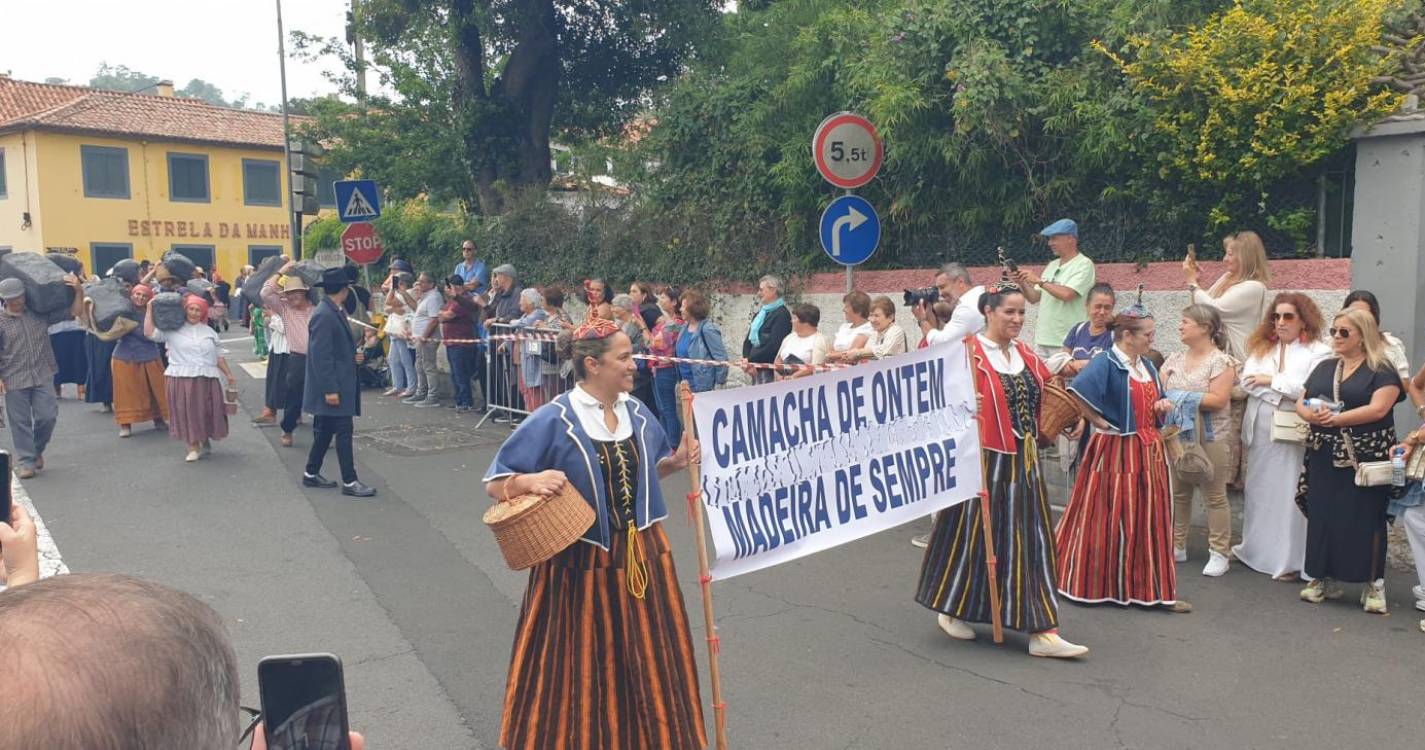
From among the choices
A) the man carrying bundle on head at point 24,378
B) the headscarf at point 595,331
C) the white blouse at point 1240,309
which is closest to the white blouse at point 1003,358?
the headscarf at point 595,331

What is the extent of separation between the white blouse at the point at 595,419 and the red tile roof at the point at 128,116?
41301 mm

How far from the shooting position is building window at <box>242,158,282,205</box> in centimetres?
4441

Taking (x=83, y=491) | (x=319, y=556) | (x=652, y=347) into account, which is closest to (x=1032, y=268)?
(x=652, y=347)

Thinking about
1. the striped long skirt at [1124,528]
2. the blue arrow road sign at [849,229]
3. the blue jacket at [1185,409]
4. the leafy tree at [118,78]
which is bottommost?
the striped long skirt at [1124,528]

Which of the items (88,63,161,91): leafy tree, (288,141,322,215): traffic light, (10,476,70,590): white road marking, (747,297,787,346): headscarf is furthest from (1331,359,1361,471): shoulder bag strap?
(88,63,161,91): leafy tree

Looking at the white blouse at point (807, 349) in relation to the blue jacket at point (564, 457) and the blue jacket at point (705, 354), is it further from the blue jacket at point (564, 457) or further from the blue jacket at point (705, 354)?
the blue jacket at point (564, 457)

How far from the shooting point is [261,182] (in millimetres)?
44844

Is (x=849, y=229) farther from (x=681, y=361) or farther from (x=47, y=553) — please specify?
(x=47, y=553)

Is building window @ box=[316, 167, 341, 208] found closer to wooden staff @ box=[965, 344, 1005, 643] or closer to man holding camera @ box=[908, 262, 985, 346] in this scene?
man holding camera @ box=[908, 262, 985, 346]

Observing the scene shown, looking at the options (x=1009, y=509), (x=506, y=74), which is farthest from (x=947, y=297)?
(x=506, y=74)

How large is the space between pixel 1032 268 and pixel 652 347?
370 cm

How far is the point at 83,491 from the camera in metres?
9.99

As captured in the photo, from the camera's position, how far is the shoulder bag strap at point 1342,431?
6508 millimetres

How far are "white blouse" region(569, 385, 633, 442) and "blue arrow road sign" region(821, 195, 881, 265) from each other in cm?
622
